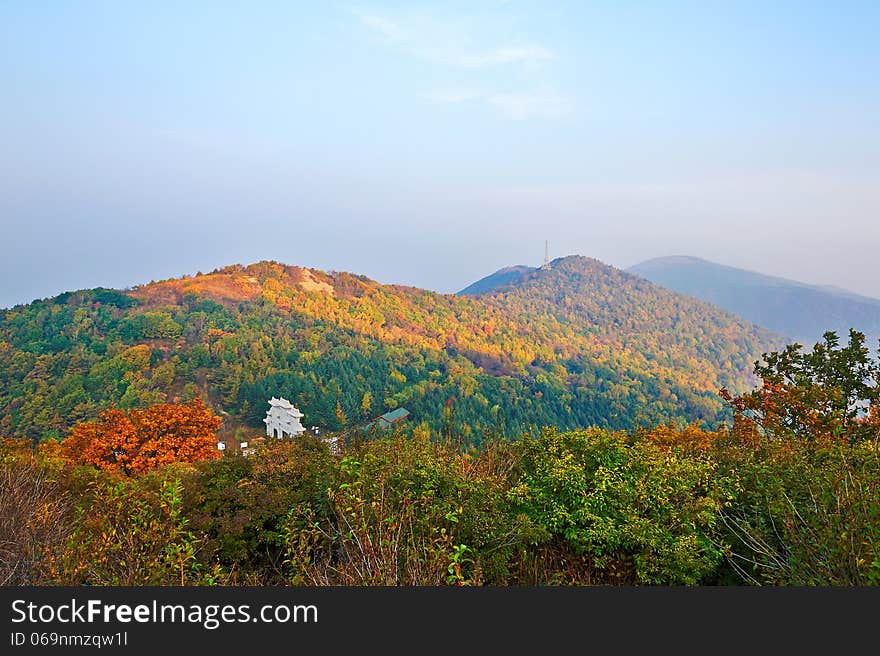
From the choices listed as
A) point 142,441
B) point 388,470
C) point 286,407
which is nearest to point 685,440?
point 388,470

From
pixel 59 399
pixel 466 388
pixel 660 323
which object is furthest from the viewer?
pixel 660 323

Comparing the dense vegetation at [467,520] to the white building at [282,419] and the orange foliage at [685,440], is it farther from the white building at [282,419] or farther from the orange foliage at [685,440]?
the white building at [282,419]

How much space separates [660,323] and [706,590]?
15765 centimetres

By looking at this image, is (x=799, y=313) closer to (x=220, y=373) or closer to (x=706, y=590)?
(x=220, y=373)

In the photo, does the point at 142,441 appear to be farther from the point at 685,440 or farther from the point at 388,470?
the point at 685,440

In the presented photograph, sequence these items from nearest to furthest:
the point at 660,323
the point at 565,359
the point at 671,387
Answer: the point at 671,387, the point at 565,359, the point at 660,323

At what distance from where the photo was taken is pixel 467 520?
4.81 meters

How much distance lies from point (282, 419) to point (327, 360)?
18.6m

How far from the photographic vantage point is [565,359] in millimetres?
94625

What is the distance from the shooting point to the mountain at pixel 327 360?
4897cm

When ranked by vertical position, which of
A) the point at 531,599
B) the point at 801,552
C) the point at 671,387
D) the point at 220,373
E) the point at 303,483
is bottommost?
the point at 671,387

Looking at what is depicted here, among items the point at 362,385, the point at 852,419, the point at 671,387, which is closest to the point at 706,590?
the point at 852,419

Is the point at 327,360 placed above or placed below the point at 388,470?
below

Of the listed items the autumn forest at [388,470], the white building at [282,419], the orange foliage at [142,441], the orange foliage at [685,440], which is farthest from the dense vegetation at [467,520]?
the white building at [282,419]
